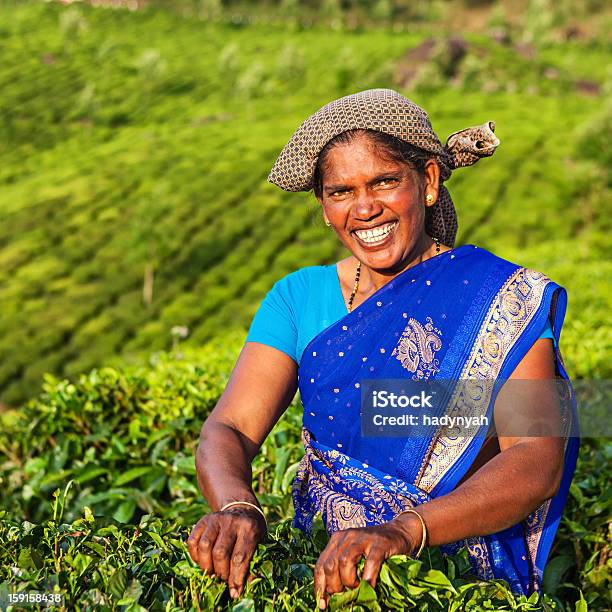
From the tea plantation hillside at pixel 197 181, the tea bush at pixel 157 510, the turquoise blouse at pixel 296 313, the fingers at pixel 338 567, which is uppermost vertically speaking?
the turquoise blouse at pixel 296 313

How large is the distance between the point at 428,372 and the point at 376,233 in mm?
457

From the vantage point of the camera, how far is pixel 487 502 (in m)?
1.96

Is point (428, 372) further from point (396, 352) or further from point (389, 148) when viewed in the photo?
point (389, 148)

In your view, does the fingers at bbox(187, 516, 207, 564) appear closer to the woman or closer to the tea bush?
the tea bush

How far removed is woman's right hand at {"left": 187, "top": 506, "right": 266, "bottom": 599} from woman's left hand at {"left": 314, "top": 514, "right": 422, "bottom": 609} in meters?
0.21

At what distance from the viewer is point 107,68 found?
57.0m

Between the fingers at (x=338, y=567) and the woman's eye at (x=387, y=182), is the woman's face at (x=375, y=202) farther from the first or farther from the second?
the fingers at (x=338, y=567)

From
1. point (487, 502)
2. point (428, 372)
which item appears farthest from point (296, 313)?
point (487, 502)

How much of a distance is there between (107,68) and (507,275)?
59317 millimetres

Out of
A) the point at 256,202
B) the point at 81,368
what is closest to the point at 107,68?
the point at 256,202

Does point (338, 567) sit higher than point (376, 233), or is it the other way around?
point (376, 233)

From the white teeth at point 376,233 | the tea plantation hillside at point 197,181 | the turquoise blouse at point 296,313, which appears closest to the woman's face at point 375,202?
the white teeth at point 376,233

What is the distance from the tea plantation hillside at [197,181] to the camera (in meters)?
24.3

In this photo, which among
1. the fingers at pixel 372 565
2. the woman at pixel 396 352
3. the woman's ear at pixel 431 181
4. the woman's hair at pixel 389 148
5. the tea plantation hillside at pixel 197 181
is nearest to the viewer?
the fingers at pixel 372 565
